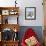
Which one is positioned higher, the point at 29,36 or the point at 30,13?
the point at 30,13

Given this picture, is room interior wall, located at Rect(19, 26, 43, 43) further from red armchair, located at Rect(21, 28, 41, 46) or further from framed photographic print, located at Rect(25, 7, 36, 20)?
framed photographic print, located at Rect(25, 7, 36, 20)

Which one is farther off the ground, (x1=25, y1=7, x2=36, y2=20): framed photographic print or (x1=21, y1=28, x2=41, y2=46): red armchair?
(x1=25, y1=7, x2=36, y2=20): framed photographic print

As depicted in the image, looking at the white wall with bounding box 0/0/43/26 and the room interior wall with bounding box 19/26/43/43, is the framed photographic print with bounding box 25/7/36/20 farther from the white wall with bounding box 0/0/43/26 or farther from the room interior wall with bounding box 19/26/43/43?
the room interior wall with bounding box 19/26/43/43

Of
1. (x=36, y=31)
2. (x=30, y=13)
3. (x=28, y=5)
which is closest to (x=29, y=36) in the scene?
(x=36, y=31)

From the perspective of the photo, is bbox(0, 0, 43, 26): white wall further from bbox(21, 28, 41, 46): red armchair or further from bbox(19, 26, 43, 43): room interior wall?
bbox(21, 28, 41, 46): red armchair

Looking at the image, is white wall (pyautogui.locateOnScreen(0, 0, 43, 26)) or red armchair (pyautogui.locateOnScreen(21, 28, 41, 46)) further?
white wall (pyautogui.locateOnScreen(0, 0, 43, 26))

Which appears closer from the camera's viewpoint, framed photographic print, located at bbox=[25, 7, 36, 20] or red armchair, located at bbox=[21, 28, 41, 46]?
red armchair, located at bbox=[21, 28, 41, 46]

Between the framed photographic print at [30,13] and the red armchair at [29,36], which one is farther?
the framed photographic print at [30,13]

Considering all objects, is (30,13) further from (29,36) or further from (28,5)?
(29,36)

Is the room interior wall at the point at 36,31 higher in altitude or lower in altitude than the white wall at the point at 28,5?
lower

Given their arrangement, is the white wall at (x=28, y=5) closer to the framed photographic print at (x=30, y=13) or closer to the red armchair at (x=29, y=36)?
the framed photographic print at (x=30, y=13)

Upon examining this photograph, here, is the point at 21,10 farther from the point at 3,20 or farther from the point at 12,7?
the point at 3,20

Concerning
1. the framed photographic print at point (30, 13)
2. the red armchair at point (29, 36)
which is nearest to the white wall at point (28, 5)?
the framed photographic print at point (30, 13)

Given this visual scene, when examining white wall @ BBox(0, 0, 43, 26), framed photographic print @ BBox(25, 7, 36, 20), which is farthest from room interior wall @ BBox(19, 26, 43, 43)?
framed photographic print @ BBox(25, 7, 36, 20)
